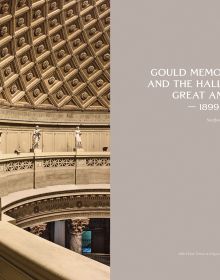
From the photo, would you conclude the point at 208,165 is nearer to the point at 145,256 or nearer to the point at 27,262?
the point at 145,256

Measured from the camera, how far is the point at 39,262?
2053 mm

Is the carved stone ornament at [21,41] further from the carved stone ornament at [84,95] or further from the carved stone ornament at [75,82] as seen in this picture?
the carved stone ornament at [84,95]

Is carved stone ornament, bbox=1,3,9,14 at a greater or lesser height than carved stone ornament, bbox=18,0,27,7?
lesser

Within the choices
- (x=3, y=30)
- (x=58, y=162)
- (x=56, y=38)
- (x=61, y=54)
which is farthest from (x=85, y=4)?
(x=58, y=162)

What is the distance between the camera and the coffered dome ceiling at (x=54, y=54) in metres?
16.6

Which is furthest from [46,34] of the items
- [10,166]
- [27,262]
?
[27,262]

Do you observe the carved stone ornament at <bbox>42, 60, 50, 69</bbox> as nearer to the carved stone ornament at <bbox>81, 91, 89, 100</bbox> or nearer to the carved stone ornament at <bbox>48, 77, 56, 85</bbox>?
the carved stone ornament at <bbox>48, 77, 56, 85</bbox>

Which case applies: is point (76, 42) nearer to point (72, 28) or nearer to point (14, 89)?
point (72, 28)

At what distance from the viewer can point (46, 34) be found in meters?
18.0

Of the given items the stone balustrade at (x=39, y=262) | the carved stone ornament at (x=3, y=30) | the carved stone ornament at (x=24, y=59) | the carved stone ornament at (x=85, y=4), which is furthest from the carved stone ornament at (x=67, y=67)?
the stone balustrade at (x=39, y=262)

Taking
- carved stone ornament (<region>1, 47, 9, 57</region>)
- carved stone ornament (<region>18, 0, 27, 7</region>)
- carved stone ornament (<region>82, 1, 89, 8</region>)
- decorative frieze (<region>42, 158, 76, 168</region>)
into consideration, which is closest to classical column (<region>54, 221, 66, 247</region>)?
decorative frieze (<region>42, 158, 76, 168</region>)

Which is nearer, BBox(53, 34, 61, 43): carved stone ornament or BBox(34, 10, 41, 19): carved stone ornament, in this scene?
BBox(34, 10, 41, 19): carved stone ornament

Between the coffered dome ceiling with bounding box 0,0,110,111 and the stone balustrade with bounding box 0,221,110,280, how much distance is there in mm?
14469

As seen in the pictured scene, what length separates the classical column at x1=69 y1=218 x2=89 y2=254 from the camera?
14.9 m
